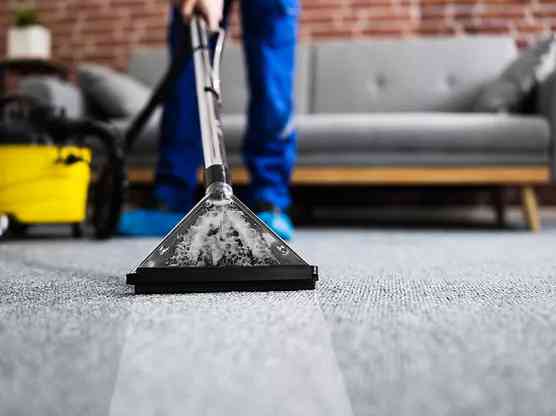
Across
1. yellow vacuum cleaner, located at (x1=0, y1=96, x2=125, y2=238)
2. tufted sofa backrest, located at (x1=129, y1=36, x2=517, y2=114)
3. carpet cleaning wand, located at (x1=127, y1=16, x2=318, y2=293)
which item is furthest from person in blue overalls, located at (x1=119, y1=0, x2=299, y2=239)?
tufted sofa backrest, located at (x1=129, y1=36, x2=517, y2=114)

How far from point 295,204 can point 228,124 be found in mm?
778

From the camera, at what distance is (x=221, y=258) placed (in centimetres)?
60

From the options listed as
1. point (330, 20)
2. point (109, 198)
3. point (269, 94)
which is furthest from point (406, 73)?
point (109, 198)

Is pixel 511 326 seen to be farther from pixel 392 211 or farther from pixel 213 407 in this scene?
pixel 392 211

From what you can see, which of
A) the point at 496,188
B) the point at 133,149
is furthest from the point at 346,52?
the point at 133,149

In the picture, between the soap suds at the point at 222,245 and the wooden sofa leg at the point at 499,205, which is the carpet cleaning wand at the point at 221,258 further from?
the wooden sofa leg at the point at 499,205

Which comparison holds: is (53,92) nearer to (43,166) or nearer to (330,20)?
(43,166)

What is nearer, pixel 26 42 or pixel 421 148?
pixel 421 148

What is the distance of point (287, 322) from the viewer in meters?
0.46

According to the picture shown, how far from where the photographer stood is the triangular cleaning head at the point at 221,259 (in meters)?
0.59

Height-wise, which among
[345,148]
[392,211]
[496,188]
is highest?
[345,148]

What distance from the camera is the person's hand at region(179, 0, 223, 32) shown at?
0.95 meters

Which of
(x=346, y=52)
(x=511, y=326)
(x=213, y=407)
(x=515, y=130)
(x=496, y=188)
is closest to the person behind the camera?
(x=213, y=407)

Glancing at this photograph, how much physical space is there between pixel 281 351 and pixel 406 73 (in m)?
2.31
